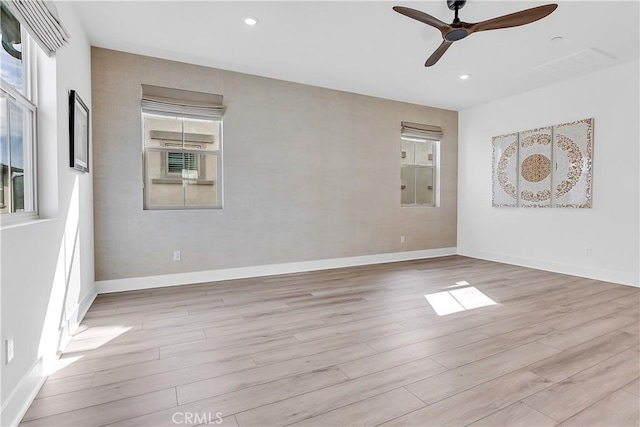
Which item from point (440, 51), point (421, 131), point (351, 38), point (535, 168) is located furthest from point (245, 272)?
point (535, 168)

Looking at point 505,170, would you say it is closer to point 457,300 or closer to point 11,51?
point 457,300

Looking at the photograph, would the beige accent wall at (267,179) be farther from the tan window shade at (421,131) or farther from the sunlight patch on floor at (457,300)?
the sunlight patch on floor at (457,300)

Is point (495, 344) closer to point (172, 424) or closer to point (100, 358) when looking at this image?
point (172, 424)

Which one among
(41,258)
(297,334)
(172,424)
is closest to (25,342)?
(41,258)

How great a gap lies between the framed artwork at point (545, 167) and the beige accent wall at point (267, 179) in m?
0.96

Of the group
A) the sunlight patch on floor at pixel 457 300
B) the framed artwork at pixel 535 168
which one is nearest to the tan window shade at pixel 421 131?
the framed artwork at pixel 535 168

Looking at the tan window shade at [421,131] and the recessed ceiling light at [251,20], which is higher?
the recessed ceiling light at [251,20]

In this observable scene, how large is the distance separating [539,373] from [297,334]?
5.24 feet

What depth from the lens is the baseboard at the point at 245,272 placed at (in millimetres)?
3797

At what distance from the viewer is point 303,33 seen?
130 inches

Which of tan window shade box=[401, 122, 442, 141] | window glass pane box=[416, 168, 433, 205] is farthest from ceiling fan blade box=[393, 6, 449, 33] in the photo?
window glass pane box=[416, 168, 433, 205]

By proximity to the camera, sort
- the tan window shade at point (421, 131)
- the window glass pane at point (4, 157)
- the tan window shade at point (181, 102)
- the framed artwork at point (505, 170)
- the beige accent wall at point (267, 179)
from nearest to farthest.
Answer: the window glass pane at point (4, 157)
the beige accent wall at point (267, 179)
the tan window shade at point (181, 102)
the framed artwork at point (505, 170)
the tan window shade at point (421, 131)

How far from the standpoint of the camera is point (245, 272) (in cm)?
444

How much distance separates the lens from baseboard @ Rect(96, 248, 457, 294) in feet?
12.5
